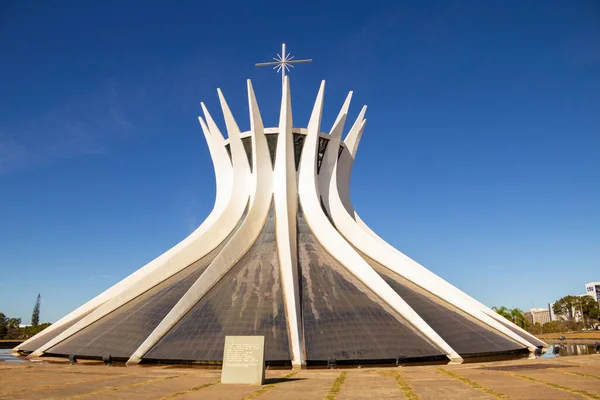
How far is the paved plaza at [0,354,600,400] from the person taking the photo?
28.8ft

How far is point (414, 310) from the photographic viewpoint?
62.3 feet

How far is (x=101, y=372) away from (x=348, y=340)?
9.03 meters

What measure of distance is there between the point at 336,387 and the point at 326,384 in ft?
2.03

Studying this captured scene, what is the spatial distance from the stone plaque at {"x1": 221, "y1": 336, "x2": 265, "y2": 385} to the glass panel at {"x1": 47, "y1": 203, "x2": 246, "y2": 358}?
7728 millimetres

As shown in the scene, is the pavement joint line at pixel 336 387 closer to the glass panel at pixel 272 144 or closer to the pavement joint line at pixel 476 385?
the pavement joint line at pixel 476 385

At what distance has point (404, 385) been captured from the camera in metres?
10.1

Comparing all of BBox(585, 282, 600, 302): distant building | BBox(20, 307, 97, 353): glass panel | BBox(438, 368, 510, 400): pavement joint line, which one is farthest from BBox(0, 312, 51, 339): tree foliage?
BBox(585, 282, 600, 302): distant building

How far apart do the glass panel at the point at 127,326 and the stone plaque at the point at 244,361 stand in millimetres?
7728

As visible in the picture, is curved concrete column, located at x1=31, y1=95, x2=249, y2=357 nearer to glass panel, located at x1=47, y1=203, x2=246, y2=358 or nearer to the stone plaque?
glass panel, located at x1=47, y1=203, x2=246, y2=358

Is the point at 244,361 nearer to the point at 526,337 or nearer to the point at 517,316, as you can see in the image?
the point at 526,337

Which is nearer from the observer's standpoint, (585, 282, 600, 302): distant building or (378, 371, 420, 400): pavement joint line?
(378, 371, 420, 400): pavement joint line

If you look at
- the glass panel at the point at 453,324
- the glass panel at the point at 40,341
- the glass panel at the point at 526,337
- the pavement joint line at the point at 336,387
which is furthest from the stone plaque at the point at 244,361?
the glass panel at the point at 526,337

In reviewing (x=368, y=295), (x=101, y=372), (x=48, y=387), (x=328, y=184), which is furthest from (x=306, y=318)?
(x=328, y=184)

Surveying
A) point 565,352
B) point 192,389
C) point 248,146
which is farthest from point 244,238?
point 565,352
